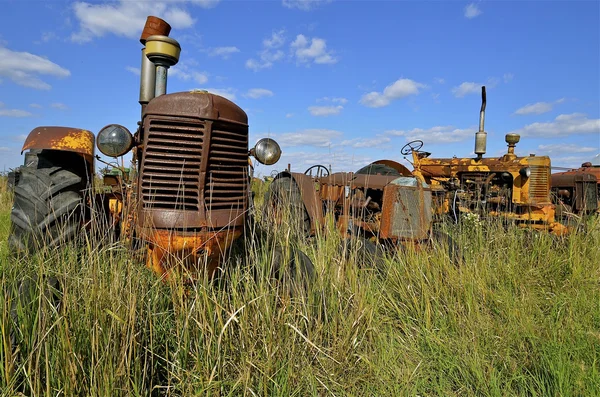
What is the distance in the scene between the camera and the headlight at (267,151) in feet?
9.12

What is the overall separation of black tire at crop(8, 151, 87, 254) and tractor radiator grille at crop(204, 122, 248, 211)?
1.00m

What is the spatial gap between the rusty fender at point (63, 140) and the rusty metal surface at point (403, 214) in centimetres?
273

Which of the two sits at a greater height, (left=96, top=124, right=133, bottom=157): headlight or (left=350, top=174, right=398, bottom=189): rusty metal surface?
(left=96, top=124, right=133, bottom=157): headlight

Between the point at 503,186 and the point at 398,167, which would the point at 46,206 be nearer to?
the point at 398,167

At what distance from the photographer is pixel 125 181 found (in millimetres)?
2564

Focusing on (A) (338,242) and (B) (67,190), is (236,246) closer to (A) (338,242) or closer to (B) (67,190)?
(A) (338,242)

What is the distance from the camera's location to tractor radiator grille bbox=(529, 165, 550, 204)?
6.93 metres

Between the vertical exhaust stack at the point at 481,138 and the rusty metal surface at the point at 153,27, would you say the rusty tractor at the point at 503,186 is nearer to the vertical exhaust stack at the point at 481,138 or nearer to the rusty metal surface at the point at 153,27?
the vertical exhaust stack at the point at 481,138

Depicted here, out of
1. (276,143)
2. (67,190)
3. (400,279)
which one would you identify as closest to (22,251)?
(67,190)

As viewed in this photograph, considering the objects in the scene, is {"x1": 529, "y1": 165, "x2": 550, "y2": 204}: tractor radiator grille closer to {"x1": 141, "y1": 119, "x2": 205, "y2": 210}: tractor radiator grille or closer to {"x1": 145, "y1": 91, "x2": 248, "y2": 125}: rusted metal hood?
{"x1": 145, "y1": 91, "x2": 248, "y2": 125}: rusted metal hood

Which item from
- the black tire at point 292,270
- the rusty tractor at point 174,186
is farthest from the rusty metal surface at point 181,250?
the black tire at point 292,270

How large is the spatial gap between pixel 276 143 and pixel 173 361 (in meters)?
1.52

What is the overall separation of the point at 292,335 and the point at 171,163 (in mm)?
1145

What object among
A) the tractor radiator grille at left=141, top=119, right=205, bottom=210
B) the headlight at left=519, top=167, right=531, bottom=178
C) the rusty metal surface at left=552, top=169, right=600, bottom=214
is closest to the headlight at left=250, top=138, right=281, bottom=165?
the tractor radiator grille at left=141, top=119, right=205, bottom=210
